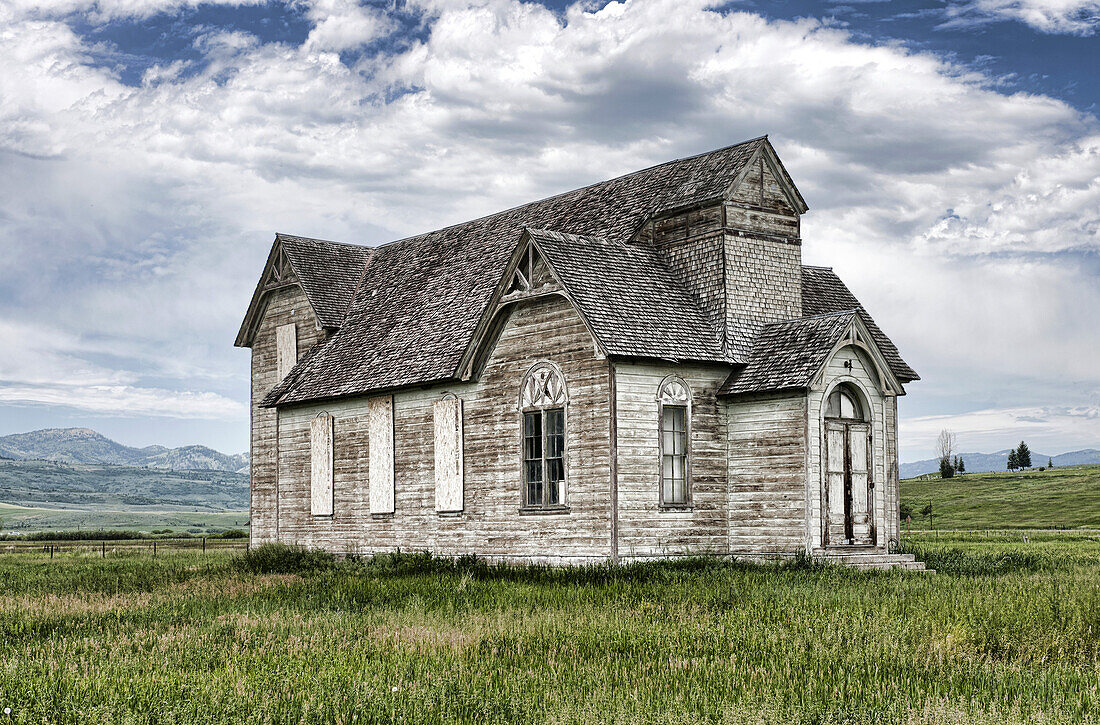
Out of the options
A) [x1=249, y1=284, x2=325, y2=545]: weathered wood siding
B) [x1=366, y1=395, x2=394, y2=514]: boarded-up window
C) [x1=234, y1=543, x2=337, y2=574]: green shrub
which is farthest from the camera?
[x1=249, y1=284, x2=325, y2=545]: weathered wood siding

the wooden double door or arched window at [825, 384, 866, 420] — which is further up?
arched window at [825, 384, 866, 420]

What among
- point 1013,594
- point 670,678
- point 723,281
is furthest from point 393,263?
point 670,678

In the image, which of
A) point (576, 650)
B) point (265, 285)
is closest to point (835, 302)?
point (265, 285)

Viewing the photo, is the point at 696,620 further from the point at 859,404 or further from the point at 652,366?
the point at 859,404

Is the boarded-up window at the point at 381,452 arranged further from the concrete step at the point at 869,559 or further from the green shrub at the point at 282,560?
the concrete step at the point at 869,559

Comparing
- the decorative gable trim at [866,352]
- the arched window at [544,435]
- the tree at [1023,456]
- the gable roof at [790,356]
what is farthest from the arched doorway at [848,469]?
the tree at [1023,456]

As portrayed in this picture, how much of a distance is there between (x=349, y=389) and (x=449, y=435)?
165 inches

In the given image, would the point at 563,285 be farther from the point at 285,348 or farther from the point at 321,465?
the point at 285,348

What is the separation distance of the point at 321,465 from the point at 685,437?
1189 centimetres

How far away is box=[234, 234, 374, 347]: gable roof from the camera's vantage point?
1444 inches

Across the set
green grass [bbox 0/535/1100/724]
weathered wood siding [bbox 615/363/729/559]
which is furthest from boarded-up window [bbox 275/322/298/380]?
weathered wood siding [bbox 615/363/729/559]

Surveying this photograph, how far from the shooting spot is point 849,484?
26031 millimetres

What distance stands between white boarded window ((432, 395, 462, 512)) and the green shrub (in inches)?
143

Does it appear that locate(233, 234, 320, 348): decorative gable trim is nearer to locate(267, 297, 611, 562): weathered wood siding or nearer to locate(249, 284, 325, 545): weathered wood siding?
locate(249, 284, 325, 545): weathered wood siding
